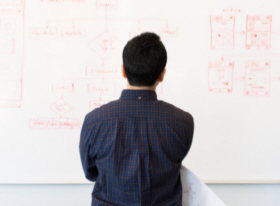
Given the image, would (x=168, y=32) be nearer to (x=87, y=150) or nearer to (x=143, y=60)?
(x=143, y=60)

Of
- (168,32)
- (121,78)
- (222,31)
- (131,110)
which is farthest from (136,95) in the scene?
(222,31)

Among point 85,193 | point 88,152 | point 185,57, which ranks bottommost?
point 85,193

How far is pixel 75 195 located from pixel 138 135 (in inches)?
44.2

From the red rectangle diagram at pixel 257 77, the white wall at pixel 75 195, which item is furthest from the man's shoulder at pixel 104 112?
the red rectangle diagram at pixel 257 77

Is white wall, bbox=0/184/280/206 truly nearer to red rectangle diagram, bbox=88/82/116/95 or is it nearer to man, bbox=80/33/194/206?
red rectangle diagram, bbox=88/82/116/95

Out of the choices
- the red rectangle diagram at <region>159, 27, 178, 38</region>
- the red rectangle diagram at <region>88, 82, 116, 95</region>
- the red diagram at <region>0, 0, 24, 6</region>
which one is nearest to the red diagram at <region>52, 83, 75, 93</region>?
the red rectangle diagram at <region>88, 82, 116, 95</region>

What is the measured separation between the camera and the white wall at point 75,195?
1.73m

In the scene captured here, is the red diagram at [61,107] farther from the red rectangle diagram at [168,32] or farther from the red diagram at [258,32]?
the red diagram at [258,32]

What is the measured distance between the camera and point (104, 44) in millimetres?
1656

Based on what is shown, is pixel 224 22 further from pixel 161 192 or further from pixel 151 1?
pixel 161 192

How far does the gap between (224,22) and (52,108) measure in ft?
4.05

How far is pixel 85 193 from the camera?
1762mm

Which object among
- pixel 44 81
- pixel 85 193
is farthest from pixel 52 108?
pixel 85 193

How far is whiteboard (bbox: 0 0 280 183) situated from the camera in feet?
5.40
